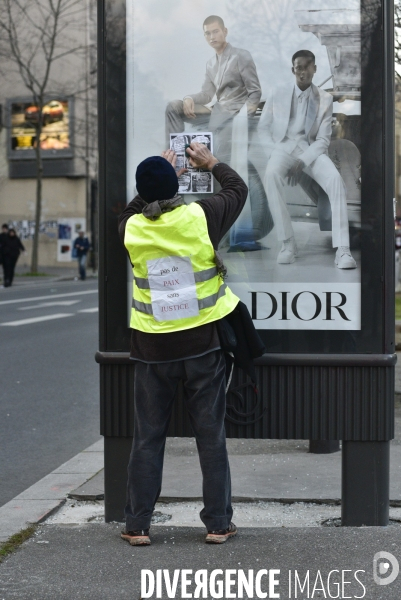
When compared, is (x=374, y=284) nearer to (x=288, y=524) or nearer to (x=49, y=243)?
(x=288, y=524)

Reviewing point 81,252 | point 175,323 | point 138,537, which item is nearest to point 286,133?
point 175,323

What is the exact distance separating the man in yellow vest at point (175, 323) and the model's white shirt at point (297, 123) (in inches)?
13.7

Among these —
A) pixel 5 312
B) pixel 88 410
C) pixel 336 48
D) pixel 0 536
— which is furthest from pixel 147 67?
pixel 5 312

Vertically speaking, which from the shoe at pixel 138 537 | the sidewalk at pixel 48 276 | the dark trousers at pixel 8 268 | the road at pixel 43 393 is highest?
the dark trousers at pixel 8 268

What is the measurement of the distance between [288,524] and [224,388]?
3.04 ft

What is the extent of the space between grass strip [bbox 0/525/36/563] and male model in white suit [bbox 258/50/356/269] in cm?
187

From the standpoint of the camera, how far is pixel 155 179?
4.27 meters

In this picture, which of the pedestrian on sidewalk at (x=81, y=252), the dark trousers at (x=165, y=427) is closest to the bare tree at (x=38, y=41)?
the pedestrian on sidewalk at (x=81, y=252)

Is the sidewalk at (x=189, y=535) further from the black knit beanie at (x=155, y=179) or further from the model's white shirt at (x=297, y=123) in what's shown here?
the model's white shirt at (x=297, y=123)

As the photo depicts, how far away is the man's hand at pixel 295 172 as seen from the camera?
183 inches

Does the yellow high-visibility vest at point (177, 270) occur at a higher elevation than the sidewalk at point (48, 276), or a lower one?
higher

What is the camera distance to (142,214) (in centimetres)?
440

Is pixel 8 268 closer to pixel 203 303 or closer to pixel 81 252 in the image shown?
pixel 81 252

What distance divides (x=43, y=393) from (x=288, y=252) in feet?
18.9
